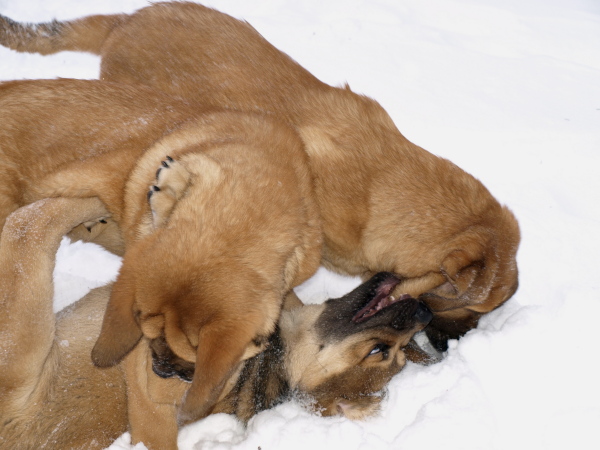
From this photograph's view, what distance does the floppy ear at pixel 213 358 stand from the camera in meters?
2.35

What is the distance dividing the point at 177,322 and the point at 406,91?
3.50 meters

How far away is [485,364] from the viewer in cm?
395

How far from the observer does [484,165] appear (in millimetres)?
4910

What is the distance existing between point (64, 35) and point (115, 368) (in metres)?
2.53

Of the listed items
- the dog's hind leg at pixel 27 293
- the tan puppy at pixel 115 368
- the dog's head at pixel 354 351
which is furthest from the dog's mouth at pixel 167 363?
the dog's head at pixel 354 351

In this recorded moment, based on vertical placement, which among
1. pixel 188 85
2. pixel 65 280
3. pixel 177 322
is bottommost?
pixel 65 280

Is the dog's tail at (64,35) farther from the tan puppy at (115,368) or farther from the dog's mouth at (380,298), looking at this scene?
the dog's mouth at (380,298)

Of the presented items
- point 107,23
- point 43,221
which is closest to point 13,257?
point 43,221

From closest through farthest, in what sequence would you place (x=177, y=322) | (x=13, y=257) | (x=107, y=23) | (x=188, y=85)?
(x=177, y=322), (x=13, y=257), (x=188, y=85), (x=107, y=23)

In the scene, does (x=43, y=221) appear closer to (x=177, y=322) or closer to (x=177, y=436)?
(x=177, y=322)

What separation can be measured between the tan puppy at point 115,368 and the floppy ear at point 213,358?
1.63ft

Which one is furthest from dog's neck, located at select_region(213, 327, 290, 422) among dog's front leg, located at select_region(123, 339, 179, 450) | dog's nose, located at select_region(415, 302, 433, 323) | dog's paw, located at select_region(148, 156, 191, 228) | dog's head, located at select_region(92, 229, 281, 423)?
dog's paw, located at select_region(148, 156, 191, 228)

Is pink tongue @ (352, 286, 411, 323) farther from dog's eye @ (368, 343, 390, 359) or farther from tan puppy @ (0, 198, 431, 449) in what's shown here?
dog's eye @ (368, 343, 390, 359)

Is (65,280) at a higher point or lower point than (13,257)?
lower
